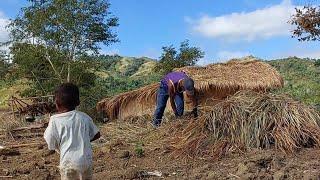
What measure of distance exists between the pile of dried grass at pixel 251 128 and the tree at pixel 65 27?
6927mm

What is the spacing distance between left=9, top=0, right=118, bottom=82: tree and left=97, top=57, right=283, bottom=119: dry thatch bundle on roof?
274 cm

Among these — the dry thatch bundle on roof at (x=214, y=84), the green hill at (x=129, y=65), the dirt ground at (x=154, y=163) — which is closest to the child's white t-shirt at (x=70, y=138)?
the dirt ground at (x=154, y=163)

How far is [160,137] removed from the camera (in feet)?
26.7

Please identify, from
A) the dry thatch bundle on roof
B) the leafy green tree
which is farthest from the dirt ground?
the leafy green tree

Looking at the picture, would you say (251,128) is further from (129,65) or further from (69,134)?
(129,65)

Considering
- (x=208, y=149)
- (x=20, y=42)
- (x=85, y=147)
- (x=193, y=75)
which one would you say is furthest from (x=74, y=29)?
(x=85, y=147)

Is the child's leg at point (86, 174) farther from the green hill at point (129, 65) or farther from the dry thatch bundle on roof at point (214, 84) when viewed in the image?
the green hill at point (129, 65)

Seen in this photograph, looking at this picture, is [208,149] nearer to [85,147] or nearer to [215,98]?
[85,147]

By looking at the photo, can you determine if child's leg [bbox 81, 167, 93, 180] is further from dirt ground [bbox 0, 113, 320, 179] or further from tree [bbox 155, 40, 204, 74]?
tree [bbox 155, 40, 204, 74]

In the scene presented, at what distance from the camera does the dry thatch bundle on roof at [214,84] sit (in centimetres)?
1114

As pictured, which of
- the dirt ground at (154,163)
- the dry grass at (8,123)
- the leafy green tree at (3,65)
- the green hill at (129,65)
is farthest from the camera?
the green hill at (129,65)

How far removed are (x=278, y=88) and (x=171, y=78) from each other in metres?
3.34

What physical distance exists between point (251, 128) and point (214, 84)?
3834 mm

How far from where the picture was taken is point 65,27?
1397 cm
